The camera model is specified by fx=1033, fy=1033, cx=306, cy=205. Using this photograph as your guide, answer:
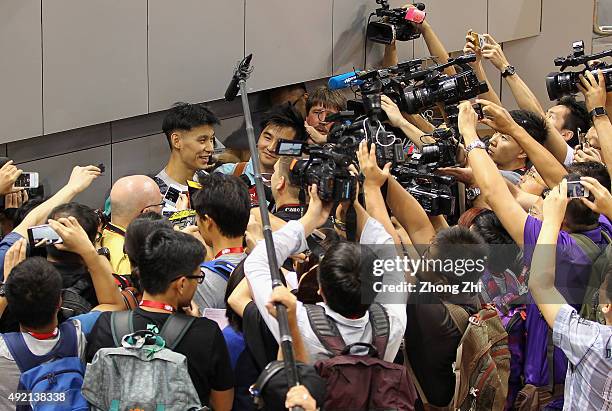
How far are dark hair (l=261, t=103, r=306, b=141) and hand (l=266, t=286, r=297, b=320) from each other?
2818mm

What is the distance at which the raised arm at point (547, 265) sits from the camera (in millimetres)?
3498

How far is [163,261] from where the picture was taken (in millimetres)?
3330

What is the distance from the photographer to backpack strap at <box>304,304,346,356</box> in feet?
10.6

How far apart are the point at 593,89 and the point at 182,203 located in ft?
7.16

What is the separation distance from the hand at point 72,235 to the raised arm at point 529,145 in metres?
1.84

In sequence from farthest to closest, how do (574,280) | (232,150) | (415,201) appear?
(232,150) → (415,201) → (574,280)

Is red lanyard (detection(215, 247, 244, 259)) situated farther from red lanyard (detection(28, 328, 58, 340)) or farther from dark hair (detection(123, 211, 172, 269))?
red lanyard (detection(28, 328, 58, 340))

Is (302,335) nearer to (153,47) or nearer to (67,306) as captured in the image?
(67,306)

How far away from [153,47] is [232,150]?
1.00m

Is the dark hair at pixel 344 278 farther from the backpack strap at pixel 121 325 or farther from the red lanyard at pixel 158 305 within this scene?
the backpack strap at pixel 121 325

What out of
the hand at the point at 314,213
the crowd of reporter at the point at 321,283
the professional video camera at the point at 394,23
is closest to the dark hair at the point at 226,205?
the crowd of reporter at the point at 321,283

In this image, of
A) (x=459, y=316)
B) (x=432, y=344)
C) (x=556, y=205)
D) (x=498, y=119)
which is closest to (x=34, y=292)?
(x=432, y=344)

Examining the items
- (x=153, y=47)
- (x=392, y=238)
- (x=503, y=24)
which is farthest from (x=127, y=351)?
(x=503, y=24)

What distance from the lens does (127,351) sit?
3176mm
